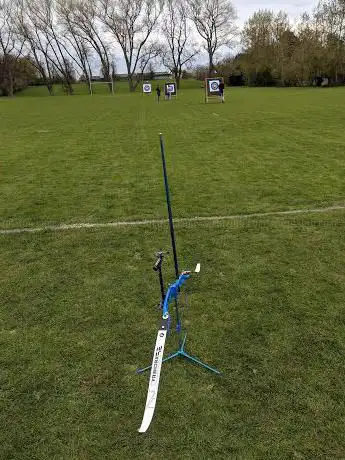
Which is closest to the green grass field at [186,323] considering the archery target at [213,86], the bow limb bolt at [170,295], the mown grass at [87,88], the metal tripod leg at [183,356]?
the metal tripod leg at [183,356]

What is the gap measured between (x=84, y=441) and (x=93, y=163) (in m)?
10.2

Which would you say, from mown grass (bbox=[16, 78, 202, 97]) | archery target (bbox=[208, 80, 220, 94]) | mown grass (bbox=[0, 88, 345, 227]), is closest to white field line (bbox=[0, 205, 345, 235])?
mown grass (bbox=[0, 88, 345, 227])

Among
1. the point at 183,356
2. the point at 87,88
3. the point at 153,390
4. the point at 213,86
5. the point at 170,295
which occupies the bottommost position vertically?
the point at 183,356

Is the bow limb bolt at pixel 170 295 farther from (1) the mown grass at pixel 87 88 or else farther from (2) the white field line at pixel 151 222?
(1) the mown grass at pixel 87 88

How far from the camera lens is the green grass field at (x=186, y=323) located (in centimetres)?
291

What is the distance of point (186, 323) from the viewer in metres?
4.14

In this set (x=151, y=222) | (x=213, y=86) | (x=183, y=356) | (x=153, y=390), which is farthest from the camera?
(x=213, y=86)

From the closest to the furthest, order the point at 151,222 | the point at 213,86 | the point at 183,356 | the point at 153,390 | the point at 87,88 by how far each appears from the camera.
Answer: the point at 153,390
the point at 183,356
the point at 151,222
the point at 213,86
the point at 87,88

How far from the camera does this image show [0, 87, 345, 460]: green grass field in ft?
9.53

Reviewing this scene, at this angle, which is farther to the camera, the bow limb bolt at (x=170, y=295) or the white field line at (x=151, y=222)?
the white field line at (x=151, y=222)

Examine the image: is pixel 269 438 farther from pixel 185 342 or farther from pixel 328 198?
pixel 328 198

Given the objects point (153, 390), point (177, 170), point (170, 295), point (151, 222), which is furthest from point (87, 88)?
point (153, 390)

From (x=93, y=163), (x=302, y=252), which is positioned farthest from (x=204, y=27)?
(x=302, y=252)

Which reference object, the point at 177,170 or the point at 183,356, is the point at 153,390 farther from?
the point at 177,170
